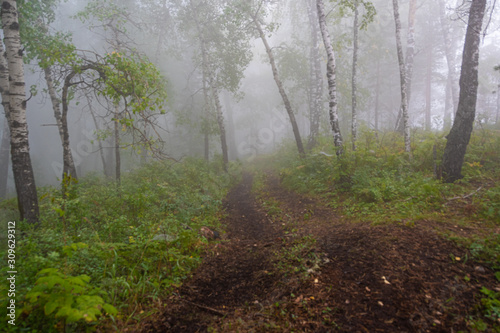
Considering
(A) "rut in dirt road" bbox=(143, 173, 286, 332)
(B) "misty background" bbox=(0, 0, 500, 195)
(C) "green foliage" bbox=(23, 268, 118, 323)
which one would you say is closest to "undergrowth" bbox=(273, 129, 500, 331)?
(A) "rut in dirt road" bbox=(143, 173, 286, 332)

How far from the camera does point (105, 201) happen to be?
727 centimetres

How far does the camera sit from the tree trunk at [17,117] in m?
5.57

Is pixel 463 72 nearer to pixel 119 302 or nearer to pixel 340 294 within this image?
pixel 340 294

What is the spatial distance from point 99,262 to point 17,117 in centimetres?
435

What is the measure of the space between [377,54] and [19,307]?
27.1 m

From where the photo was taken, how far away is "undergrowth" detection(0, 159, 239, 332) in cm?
258

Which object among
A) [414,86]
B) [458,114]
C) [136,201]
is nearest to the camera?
[136,201]

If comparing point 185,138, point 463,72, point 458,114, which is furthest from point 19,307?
point 185,138

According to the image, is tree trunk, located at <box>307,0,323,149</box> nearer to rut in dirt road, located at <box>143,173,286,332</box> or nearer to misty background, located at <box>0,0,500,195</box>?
misty background, located at <box>0,0,500,195</box>

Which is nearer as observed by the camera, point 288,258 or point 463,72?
point 288,258

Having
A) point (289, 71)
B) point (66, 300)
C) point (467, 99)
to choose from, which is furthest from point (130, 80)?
point (289, 71)

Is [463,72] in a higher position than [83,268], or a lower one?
higher

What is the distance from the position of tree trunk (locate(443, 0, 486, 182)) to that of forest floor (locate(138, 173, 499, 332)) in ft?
11.1

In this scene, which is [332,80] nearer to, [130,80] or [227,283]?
[130,80]
